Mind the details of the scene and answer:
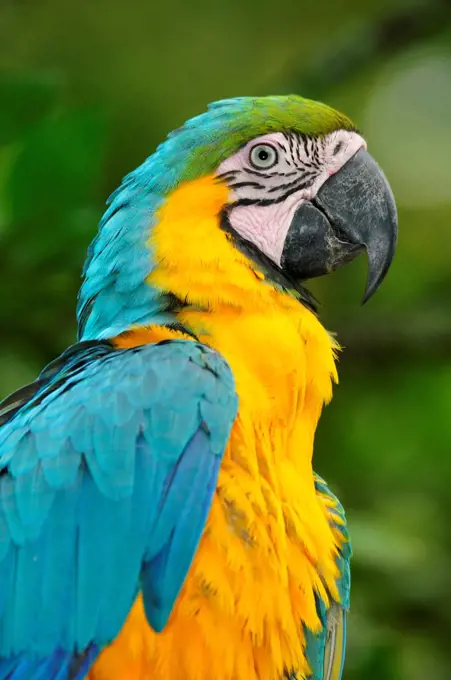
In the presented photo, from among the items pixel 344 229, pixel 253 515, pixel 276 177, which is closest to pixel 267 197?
pixel 276 177

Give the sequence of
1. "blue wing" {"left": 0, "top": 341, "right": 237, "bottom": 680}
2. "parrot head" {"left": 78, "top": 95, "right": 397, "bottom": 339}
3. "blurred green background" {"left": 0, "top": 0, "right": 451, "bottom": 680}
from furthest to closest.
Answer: "blurred green background" {"left": 0, "top": 0, "right": 451, "bottom": 680} < "parrot head" {"left": 78, "top": 95, "right": 397, "bottom": 339} < "blue wing" {"left": 0, "top": 341, "right": 237, "bottom": 680}

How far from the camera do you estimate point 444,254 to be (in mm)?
3973

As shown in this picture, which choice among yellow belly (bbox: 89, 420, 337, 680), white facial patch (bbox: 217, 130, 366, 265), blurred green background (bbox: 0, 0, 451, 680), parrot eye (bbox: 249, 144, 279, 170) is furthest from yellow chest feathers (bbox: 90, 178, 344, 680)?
blurred green background (bbox: 0, 0, 451, 680)

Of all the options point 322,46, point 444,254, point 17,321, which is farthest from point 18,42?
point 444,254

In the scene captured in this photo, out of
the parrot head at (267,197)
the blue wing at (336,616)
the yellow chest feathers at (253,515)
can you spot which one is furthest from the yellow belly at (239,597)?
the parrot head at (267,197)

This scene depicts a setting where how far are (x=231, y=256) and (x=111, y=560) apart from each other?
75 cm

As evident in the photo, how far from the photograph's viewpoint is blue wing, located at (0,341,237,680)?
1937 millimetres

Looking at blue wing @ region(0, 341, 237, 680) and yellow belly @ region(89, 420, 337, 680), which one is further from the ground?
blue wing @ region(0, 341, 237, 680)

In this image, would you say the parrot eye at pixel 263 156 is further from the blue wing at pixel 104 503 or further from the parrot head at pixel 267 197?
the blue wing at pixel 104 503

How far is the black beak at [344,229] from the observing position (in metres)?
2.40

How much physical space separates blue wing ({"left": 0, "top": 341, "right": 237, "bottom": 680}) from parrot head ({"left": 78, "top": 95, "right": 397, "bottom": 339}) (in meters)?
0.31

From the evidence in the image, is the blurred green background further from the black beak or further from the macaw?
the black beak

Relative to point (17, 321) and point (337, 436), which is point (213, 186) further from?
point (337, 436)

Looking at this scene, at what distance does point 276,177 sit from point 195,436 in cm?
76
